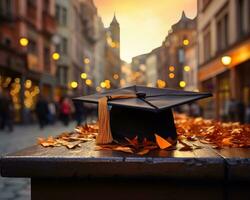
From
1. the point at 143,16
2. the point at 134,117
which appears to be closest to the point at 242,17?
the point at 143,16

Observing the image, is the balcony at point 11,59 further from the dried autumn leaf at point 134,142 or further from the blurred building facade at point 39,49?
the dried autumn leaf at point 134,142

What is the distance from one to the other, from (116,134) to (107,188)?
0.51 m

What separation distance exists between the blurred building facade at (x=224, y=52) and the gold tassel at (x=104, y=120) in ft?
59.6

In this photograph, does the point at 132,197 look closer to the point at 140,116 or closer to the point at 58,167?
the point at 58,167

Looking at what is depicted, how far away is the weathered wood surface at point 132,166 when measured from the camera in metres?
2.05

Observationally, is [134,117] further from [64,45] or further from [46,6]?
[64,45]

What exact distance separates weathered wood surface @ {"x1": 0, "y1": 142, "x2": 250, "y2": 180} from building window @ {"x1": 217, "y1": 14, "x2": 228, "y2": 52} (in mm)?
23625

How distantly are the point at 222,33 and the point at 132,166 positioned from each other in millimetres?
25005

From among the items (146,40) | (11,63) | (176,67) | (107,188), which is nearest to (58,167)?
(107,188)

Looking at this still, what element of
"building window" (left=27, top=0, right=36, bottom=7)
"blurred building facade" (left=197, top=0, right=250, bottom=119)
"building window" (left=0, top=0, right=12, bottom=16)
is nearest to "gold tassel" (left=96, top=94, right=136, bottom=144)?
"blurred building facade" (left=197, top=0, right=250, bottom=119)

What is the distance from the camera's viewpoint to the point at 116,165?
207 centimetres

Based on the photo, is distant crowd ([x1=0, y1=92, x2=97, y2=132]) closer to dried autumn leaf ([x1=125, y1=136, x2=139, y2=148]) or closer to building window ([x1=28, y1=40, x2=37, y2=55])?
building window ([x1=28, y1=40, x2=37, y2=55])

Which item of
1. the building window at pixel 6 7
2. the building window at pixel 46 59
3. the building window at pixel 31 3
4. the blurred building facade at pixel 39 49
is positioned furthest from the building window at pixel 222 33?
the building window at pixel 46 59

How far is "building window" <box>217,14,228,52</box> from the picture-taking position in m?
25.4
